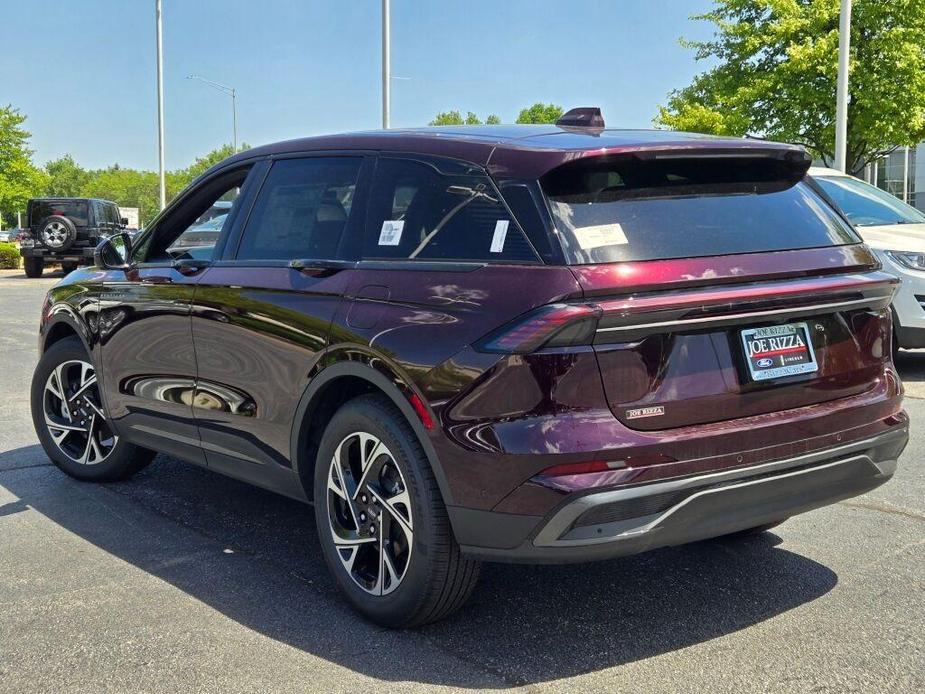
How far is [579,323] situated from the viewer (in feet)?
10.2

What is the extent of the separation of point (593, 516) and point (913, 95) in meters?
25.0

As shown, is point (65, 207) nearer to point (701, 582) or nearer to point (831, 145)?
point (831, 145)

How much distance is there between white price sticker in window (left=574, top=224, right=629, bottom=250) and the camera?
327 cm

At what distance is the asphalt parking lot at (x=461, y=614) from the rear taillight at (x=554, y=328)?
1037mm

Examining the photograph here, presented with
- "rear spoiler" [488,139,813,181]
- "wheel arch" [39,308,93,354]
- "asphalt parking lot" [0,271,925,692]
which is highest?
"rear spoiler" [488,139,813,181]

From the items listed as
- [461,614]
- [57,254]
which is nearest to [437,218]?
A: [461,614]

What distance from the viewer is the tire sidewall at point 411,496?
3.41 metres

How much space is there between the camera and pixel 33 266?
27156 mm

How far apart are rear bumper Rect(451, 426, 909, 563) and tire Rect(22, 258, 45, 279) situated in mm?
26110

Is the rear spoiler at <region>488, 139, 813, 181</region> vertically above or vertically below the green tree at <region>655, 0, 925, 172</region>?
below

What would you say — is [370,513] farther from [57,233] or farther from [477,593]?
[57,233]

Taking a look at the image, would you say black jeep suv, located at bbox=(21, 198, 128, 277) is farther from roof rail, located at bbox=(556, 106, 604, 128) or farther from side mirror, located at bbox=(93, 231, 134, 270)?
roof rail, located at bbox=(556, 106, 604, 128)

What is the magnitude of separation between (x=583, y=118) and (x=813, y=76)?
24363 mm

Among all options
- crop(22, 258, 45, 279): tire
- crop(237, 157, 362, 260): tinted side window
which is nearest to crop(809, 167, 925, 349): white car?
crop(237, 157, 362, 260): tinted side window
